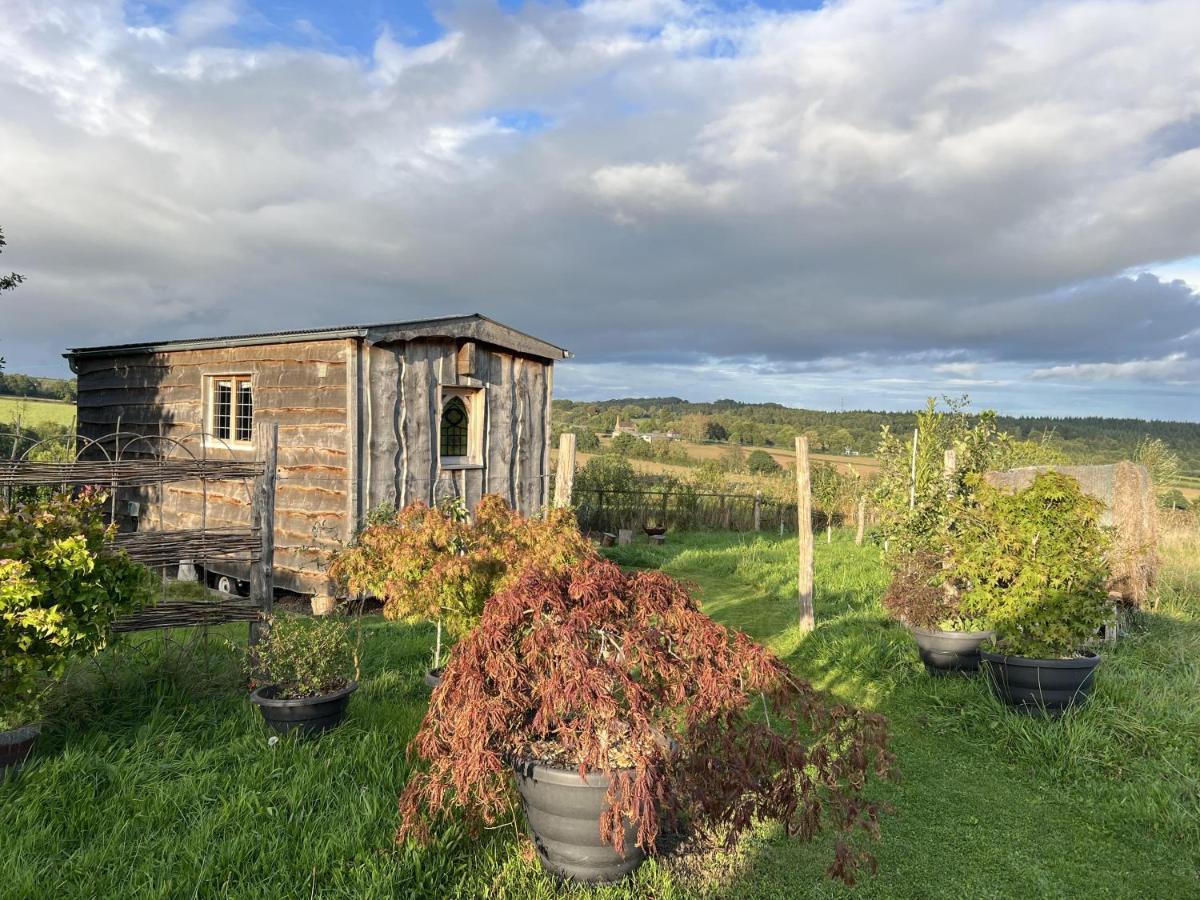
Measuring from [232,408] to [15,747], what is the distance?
294 inches

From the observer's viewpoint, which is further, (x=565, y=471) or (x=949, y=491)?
(x=565, y=471)

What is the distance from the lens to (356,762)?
4.40 metres

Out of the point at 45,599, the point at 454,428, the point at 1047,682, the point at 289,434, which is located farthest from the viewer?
the point at 454,428

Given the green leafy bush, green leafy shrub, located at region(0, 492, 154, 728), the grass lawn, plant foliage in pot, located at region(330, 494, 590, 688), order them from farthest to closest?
the green leafy bush
plant foliage in pot, located at region(330, 494, 590, 688)
green leafy shrub, located at region(0, 492, 154, 728)
the grass lawn

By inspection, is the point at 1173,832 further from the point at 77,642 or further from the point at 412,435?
the point at 412,435

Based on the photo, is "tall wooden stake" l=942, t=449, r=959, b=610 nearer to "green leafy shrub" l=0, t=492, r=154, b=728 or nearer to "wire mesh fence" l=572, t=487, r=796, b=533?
"green leafy shrub" l=0, t=492, r=154, b=728

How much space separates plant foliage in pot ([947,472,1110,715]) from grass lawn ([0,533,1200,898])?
308 mm

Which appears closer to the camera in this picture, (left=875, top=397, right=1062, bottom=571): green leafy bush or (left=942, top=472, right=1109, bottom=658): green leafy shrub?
(left=942, top=472, right=1109, bottom=658): green leafy shrub

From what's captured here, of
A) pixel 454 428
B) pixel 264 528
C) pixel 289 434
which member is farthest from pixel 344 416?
pixel 264 528

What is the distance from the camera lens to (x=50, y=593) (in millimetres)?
3963

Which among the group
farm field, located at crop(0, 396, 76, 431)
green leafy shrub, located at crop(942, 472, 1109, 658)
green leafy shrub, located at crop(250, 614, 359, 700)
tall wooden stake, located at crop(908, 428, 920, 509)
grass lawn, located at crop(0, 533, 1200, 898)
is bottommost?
grass lawn, located at crop(0, 533, 1200, 898)

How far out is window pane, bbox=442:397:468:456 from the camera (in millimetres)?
10844

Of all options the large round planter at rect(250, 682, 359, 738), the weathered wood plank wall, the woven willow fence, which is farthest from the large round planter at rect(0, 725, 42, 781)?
the weathered wood plank wall

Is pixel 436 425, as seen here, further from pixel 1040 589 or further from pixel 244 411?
pixel 1040 589
